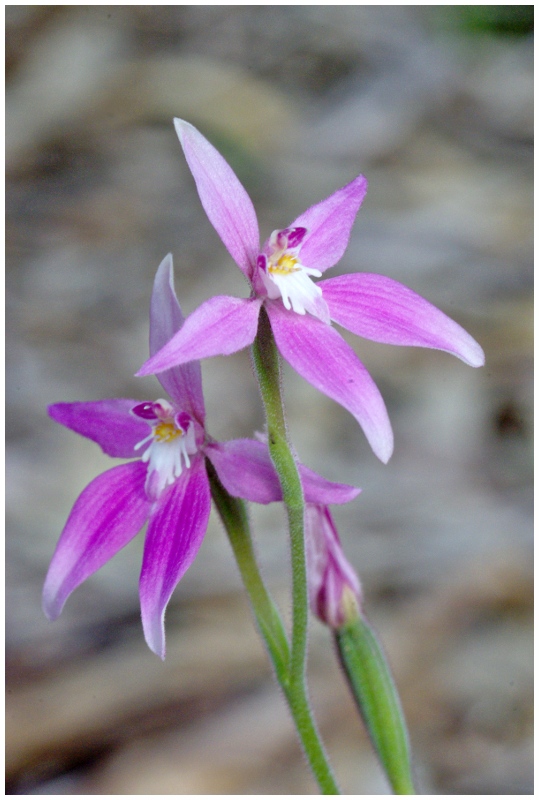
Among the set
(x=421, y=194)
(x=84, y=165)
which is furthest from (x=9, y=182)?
(x=421, y=194)

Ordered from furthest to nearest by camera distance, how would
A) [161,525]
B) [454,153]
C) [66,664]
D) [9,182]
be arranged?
[454,153] → [9,182] → [66,664] → [161,525]

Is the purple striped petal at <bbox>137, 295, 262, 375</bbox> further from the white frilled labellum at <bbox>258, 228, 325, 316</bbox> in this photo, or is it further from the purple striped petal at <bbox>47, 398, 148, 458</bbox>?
the purple striped petal at <bbox>47, 398, 148, 458</bbox>

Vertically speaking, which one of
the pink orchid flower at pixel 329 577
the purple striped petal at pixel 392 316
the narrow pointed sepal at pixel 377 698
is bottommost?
the narrow pointed sepal at pixel 377 698

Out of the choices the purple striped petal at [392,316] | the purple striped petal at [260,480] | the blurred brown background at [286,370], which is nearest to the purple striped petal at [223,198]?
the purple striped petal at [392,316]

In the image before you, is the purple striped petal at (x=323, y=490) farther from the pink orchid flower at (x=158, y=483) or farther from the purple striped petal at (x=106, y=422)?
the purple striped petal at (x=106, y=422)

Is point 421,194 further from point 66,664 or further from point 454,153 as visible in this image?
point 66,664

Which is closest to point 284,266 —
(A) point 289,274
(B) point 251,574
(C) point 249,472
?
(A) point 289,274
